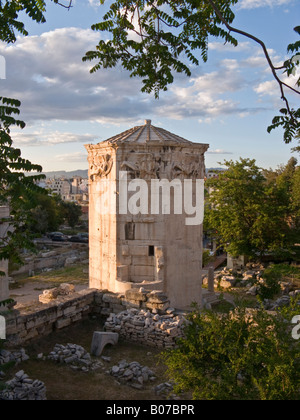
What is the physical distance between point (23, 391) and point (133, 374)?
7.37 ft

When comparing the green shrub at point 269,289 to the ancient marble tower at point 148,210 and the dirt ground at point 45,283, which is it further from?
the dirt ground at point 45,283

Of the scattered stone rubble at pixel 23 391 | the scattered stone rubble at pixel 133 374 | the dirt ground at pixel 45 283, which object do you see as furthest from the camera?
the dirt ground at pixel 45 283

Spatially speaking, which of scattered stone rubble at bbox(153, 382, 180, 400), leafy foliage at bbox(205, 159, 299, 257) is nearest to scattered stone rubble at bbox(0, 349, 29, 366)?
scattered stone rubble at bbox(153, 382, 180, 400)

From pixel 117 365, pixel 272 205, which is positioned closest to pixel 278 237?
pixel 272 205

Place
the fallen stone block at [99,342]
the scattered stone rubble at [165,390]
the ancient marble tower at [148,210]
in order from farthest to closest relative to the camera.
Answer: the ancient marble tower at [148,210] < the fallen stone block at [99,342] < the scattered stone rubble at [165,390]

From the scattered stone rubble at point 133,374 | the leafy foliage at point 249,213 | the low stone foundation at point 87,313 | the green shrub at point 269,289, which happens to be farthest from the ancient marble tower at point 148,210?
the leafy foliage at point 249,213

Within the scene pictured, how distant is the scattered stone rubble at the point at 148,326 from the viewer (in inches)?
355

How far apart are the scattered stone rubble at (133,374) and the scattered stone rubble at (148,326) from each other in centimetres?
131

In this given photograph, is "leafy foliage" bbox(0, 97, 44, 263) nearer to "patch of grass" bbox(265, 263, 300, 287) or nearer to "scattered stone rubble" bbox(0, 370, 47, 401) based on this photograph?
"scattered stone rubble" bbox(0, 370, 47, 401)

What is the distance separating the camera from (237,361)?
222 inches

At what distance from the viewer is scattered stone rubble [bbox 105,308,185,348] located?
29.6ft

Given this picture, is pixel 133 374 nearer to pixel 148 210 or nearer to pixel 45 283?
pixel 148 210

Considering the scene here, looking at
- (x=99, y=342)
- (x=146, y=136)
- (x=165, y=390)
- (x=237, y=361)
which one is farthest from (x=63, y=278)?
(x=237, y=361)

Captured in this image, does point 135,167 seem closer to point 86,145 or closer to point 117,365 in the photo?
point 86,145
